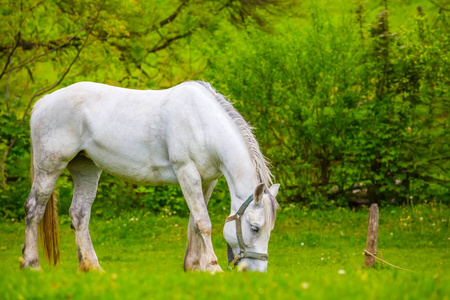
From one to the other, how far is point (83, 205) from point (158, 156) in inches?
51.0

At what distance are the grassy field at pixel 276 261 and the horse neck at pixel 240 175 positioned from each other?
904mm

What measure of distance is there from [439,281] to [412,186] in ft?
32.1

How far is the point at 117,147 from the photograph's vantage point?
254 inches

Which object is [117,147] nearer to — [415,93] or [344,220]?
[344,220]

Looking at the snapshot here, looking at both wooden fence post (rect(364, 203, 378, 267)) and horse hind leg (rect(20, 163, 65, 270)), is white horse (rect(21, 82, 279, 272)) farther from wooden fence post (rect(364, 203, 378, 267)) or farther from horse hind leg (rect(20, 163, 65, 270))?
wooden fence post (rect(364, 203, 378, 267))

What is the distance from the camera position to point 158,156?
6.35m

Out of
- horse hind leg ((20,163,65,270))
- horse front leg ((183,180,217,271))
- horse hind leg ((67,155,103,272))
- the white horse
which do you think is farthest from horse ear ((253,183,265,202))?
horse hind leg ((20,163,65,270))

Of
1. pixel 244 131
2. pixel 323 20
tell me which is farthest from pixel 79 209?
pixel 323 20

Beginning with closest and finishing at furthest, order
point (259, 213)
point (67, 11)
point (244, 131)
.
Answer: point (259, 213) < point (244, 131) < point (67, 11)

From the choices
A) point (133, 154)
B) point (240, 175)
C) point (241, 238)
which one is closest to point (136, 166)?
point (133, 154)

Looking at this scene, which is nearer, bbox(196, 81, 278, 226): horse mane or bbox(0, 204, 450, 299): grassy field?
bbox(0, 204, 450, 299): grassy field

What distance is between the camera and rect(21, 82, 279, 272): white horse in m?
5.79

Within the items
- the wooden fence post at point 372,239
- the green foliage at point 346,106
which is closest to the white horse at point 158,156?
the wooden fence post at point 372,239

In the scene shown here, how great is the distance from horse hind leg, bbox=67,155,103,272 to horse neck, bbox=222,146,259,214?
6.36 ft
